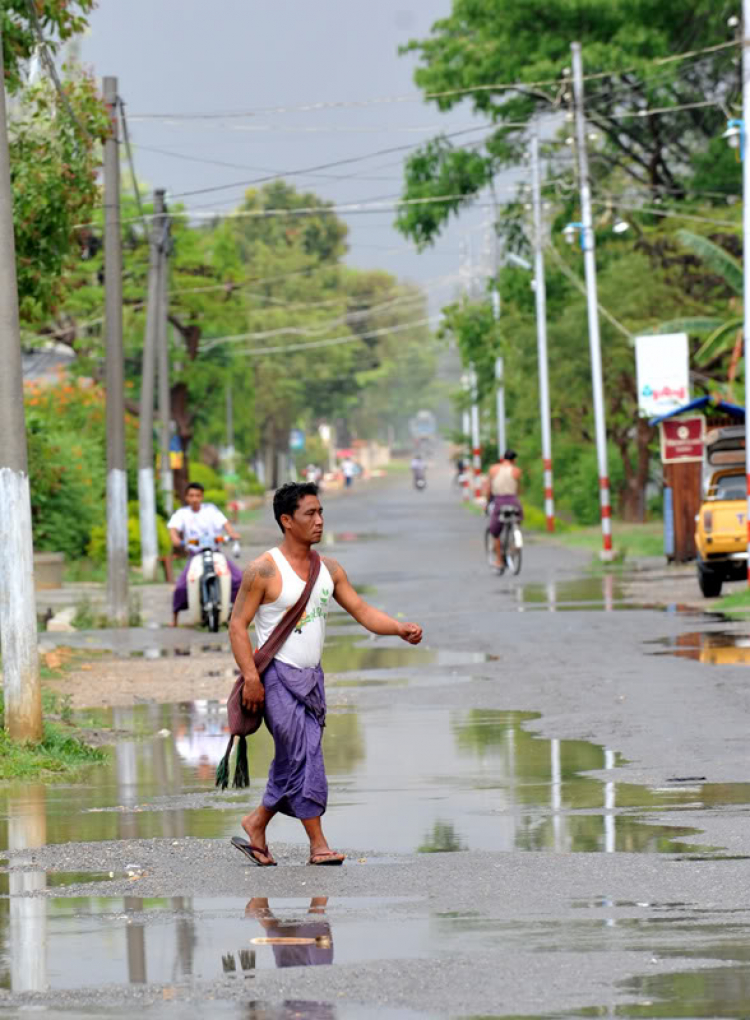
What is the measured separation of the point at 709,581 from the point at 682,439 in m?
8.12

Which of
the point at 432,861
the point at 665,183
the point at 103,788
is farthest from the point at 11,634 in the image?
the point at 665,183

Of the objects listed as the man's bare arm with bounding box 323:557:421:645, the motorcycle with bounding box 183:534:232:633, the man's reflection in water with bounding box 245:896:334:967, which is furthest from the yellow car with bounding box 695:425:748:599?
the man's reflection in water with bounding box 245:896:334:967

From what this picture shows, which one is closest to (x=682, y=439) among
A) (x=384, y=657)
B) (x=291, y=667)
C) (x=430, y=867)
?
(x=384, y=657)

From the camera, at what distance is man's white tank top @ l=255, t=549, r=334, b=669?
10.2 m

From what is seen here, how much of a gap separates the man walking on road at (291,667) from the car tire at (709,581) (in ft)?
58.3

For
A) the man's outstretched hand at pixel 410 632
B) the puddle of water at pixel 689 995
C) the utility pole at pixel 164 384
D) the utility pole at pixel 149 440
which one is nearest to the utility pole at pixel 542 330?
the utility pole at pixel 164 384

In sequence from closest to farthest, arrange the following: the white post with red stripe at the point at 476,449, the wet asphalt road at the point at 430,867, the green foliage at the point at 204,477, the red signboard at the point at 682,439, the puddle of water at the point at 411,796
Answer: the wet asphalt road at the point at 430,867
the puddle of water at the point at 411,796
the red signboard at the point at 682,439
the green foliage at the point at 204,477
the white post with red stripe at the point at 476,449

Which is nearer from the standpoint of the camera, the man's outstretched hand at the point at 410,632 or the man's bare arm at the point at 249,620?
the man's bare arm at the point at 249,620

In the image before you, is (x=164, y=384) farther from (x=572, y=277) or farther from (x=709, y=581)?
(x=709, y=581)

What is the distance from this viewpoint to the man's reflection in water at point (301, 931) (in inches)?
304

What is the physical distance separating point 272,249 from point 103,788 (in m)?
113

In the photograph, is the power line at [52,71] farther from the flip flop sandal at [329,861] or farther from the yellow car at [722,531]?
the flip flop sandal at [329,861]

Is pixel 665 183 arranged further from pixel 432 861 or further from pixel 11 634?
pixel 432 861

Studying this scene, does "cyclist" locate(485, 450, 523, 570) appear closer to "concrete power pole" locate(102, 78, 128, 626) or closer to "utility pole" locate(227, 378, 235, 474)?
"concrete power pole" locate(102, 78, 128, 626)
